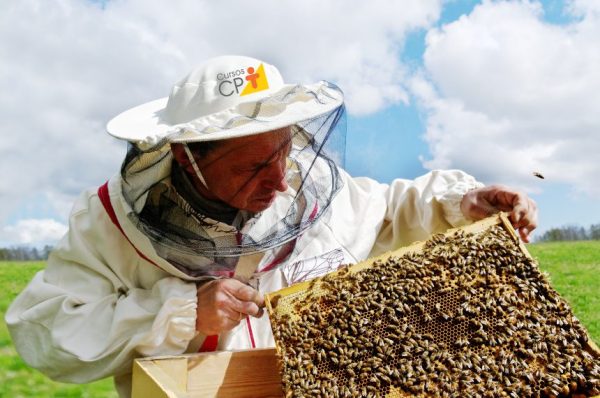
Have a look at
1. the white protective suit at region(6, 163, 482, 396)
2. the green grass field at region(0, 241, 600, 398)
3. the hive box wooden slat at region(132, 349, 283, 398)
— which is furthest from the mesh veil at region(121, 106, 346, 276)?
the green grass field at region(0, 241, 600, 398)

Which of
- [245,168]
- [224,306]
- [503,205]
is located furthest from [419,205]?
[224,306]

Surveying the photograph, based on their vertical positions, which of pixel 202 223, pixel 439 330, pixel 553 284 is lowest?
pixel 553 284

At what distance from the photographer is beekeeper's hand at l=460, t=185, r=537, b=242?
3.69 metres

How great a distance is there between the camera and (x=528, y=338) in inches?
117

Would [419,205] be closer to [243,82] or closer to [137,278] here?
[243,82]

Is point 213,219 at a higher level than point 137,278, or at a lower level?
higher

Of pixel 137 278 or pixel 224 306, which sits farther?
pixel 137 278

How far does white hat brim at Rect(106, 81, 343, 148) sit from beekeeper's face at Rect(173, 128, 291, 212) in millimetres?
159

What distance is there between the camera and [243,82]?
389cm

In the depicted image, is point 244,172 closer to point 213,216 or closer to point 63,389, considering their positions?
point 213,216

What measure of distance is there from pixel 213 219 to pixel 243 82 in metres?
0.87

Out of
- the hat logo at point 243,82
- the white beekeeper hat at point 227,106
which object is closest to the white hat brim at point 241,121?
the white beekeeper hat at point 227,106

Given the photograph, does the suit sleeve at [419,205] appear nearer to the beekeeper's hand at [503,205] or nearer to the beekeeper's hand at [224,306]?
the beekeeper's hand at [503,205]

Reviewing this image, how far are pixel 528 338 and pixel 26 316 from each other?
2911mm
